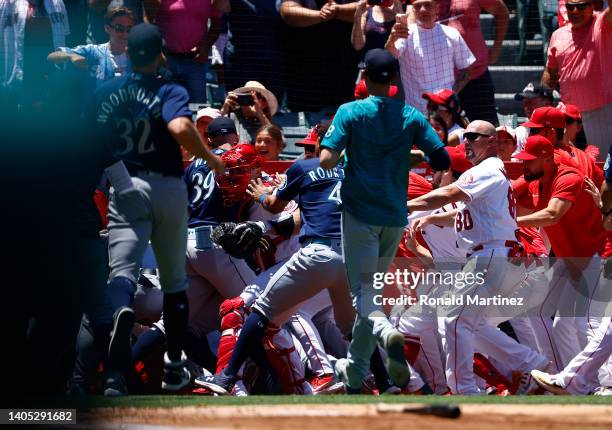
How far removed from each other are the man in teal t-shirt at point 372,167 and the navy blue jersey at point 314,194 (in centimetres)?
63

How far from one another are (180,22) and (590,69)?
3.59 metres

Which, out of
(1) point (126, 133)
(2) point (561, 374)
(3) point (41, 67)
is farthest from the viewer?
(3) point (41, 67)

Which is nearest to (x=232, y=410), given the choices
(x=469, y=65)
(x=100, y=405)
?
(x=100, y=405)

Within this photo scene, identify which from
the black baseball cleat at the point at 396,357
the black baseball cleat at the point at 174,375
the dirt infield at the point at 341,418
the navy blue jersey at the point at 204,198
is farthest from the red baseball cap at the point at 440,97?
the dirt infield at the point at 341,418

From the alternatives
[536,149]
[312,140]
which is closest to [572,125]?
[536,149]

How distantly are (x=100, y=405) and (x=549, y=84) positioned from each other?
231 inches

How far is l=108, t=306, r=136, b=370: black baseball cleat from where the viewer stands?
698cm

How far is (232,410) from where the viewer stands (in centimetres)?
639

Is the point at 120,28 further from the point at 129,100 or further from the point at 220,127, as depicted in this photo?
the point at 129,100

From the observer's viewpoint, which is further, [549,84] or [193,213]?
[549,84]

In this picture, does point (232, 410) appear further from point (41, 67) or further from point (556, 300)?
point (41, 67)

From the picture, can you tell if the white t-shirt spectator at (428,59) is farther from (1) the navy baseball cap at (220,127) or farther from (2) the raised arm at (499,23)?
(1) the navy baseball cap at (220,127)

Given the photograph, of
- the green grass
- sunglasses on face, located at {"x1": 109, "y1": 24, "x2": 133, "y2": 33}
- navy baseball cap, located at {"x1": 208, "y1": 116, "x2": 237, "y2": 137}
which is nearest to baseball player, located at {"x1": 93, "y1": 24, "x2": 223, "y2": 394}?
the green grass

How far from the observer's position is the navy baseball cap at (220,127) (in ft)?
29.3
